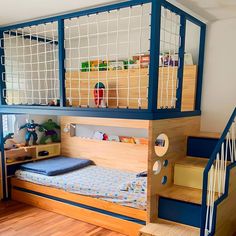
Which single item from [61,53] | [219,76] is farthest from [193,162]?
[61,53]

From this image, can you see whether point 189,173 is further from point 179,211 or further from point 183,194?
point 179,211

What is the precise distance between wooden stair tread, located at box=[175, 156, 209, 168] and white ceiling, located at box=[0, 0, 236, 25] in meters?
1.60

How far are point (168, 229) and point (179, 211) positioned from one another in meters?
0.19

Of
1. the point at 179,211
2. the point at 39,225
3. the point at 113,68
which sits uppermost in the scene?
the point at 113,68

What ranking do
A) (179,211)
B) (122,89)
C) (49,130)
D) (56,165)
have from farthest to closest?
1. (49,130)
2. (56,165)
3. (122,89)
4. (179,211)

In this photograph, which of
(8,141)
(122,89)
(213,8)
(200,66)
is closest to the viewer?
(213,8)

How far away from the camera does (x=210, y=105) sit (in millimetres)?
3273

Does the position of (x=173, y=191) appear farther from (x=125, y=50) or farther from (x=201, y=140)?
(x=125, y=50)

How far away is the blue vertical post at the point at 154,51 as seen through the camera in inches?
82.9

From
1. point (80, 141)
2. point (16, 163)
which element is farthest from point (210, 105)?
point (16, 163)

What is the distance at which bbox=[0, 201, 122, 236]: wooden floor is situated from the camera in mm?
2787

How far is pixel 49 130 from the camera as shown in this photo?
437 cm

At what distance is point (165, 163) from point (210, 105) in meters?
1.19

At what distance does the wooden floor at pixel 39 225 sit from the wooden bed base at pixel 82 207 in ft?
0.24
